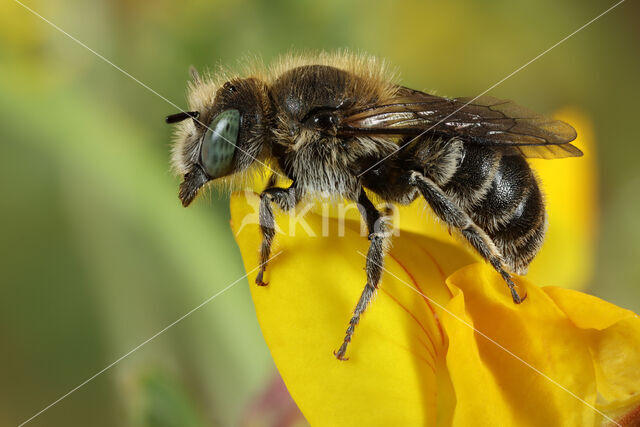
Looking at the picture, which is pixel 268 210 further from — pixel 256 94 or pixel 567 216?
pixel 567 216

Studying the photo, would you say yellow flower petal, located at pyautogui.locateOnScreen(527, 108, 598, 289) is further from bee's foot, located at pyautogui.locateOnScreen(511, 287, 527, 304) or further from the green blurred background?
bee's foot, located at pyautogui.locateOnScreen(511, 287, 527, 304)

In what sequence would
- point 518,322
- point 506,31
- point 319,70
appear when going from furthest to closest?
point 506,31, point 319,70, point 518,322

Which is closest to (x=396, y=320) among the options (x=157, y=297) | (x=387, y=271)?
(x=387, y=271)


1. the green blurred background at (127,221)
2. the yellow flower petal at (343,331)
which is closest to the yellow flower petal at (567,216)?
the green blurred background at (127,221)

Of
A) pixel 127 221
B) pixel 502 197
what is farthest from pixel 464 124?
pixel 127 221

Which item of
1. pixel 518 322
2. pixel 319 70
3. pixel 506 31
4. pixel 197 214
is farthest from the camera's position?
pixel 506 31

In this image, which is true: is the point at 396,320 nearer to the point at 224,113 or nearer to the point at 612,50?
the point at 224,113

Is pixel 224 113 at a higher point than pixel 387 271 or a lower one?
higher
